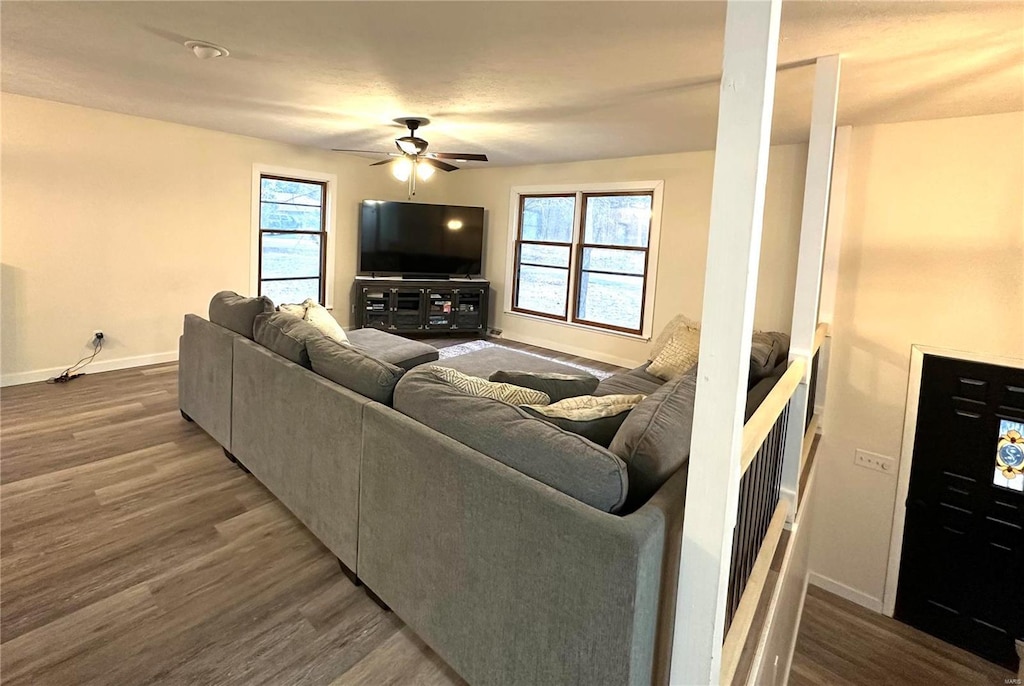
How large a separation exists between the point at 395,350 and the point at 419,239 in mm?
3299

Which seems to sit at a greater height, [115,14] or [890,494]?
[115,14]

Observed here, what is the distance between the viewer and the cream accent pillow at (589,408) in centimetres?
185

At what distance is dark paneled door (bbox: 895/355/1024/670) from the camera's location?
345cm

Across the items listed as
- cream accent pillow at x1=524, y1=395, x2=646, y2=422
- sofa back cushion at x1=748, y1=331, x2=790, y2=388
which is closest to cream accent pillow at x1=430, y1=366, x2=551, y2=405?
cream accent pillow at x1=524, y1=395, x2=646, y2=422

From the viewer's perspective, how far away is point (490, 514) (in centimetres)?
157

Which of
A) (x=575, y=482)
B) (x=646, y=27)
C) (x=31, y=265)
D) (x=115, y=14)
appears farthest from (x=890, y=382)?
(x=31, y=265)

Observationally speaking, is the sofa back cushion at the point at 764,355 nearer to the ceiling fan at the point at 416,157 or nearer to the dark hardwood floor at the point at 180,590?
the dark hardwood floor at the point at 180,590

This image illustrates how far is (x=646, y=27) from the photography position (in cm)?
224

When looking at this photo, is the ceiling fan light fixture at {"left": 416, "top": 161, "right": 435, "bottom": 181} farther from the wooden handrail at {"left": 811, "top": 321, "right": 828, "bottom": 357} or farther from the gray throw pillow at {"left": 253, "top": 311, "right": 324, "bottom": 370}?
the wooden handrail at {"left": 811, "top": 321, "right": 828, "bottom": 357}

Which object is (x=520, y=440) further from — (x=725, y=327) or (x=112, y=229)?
(x=112, y=229)

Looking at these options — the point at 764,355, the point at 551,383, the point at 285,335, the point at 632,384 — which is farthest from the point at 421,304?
the point at 764,355

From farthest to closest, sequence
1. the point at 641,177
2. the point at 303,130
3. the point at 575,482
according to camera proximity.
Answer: the point at 641,177
the point at 303,130
the point at 575,482

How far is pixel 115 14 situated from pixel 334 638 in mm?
2887

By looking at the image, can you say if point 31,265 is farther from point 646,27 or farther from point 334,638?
point 646,27
